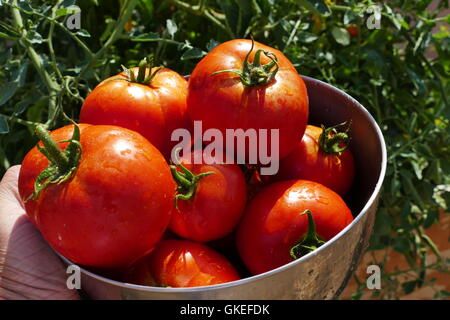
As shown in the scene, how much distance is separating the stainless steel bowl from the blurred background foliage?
0.30m

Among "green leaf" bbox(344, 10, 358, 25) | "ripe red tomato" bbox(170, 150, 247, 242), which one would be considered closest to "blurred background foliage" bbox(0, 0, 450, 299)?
"green leaf" bbox(344, 10, 358, 25)

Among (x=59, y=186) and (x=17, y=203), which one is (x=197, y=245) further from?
(x=17, y=203)

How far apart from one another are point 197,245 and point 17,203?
27 cm

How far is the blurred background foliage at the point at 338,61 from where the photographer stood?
0.96 m

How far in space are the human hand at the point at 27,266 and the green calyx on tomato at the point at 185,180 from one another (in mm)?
171

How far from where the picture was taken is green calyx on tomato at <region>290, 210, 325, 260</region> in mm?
559

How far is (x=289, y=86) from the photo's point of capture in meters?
0.61

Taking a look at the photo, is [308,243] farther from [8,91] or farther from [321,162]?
[8,91]

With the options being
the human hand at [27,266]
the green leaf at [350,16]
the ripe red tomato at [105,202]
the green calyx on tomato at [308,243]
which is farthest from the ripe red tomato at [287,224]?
the green leaf at [350,16]

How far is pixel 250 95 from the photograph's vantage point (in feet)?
1.97

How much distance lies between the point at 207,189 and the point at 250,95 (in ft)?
0.37

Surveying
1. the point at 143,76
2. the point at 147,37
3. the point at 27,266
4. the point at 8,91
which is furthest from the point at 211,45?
the point at 27,266

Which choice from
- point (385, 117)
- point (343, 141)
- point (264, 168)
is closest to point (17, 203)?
point (264, 168)

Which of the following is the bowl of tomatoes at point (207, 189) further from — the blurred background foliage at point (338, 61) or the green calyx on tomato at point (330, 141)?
the blurred background foliage at point (338, 61)
